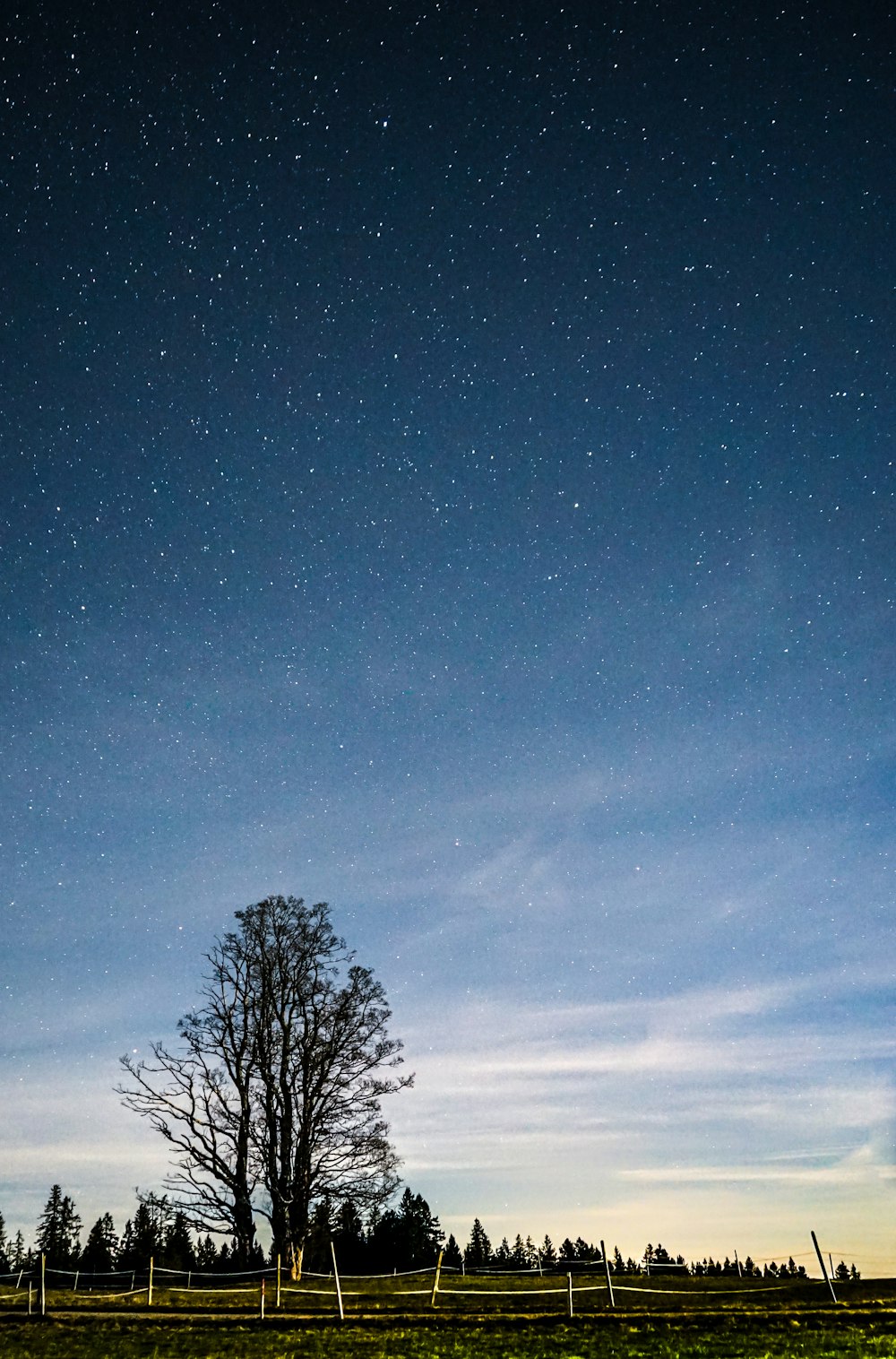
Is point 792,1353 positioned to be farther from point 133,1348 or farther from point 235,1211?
point 235,1211

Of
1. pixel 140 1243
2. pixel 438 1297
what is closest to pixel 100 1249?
pixel 140 1243

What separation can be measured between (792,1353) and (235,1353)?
10.2 m

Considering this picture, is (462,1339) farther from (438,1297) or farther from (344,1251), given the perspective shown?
(344,1251)

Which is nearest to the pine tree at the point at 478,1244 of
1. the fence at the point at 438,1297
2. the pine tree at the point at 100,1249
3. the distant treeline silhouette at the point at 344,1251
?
the distant treeline silhouette at the point at 344,1251

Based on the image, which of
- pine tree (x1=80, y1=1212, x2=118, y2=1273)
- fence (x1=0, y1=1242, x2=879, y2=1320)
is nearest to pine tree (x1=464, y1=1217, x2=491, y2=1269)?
pine tree (x1=80, y1=1212, x2=118, y2=1273)

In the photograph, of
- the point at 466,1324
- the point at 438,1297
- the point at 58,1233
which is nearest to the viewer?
the point at 466,1324

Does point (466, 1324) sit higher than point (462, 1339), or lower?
lower

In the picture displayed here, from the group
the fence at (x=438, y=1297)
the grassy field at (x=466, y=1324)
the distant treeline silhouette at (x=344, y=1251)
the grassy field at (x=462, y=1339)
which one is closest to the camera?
the grassy field at (x=462, y=1339)

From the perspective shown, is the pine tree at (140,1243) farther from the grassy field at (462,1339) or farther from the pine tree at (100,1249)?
the grassy field at (462,1339)

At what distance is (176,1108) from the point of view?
32844 millimetres

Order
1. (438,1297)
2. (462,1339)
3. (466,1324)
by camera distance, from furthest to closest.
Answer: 1. (438,1297)
2. (466,1324)
3. (462,1339)

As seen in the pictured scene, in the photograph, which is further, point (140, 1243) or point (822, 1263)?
point (140, 1243)

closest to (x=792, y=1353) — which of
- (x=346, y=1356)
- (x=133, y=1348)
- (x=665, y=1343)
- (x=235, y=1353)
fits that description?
(x=665, y=1343)

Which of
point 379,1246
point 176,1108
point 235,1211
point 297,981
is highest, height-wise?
point 297,981
